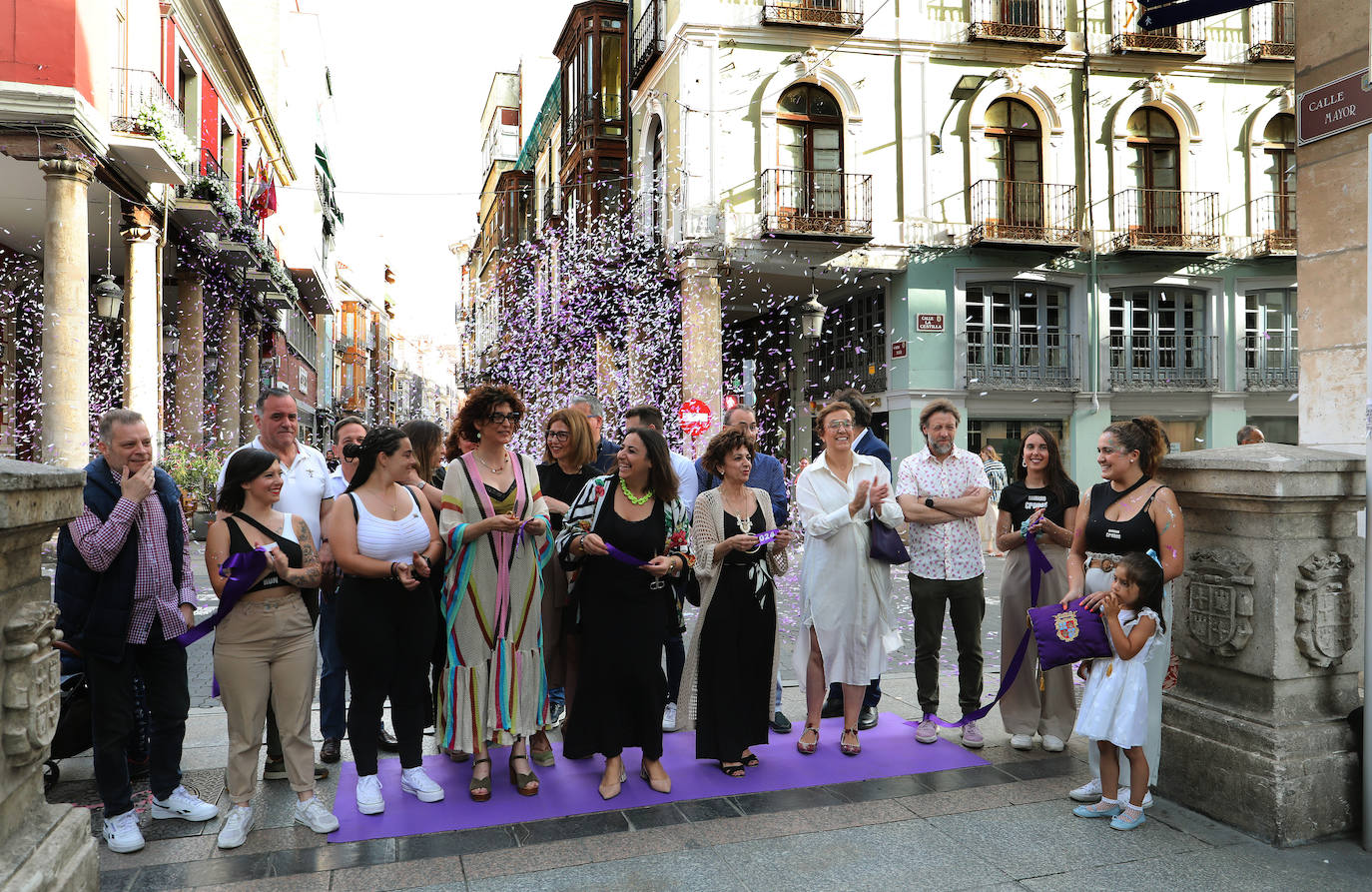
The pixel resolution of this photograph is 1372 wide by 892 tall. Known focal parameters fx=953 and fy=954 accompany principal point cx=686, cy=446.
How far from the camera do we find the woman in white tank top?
4.42 metres

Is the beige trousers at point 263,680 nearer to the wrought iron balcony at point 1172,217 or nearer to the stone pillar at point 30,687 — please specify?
the stone pillar at point 30,687

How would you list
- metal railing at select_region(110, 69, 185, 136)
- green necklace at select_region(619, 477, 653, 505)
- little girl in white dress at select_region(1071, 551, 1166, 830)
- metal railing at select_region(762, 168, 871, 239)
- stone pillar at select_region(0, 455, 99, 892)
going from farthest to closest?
metal railing at select_region(762, 168, 871, 239), metal railing at select_region(110, 69, 185, 136), green necklace at select_region(619, 477, 653, 505), little girl in white dress at select_region(1071, 551, 1166, 830), stone pillar at select_region(0, 455, 99, 892)

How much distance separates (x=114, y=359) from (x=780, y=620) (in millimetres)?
15897

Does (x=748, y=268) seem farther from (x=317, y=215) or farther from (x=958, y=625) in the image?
(x=317, y=215)

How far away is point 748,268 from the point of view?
20.1 metres

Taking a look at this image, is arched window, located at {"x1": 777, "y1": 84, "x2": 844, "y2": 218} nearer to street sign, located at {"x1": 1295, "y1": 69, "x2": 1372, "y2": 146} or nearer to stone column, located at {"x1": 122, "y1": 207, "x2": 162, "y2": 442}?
stone column, located at {"x1": 122, "y1": 207, "x2": 162, "y2": 442}

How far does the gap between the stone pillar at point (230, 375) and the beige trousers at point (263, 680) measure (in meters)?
18.5

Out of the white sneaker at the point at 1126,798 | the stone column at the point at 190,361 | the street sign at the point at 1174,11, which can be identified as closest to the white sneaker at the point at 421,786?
the white sneaker at the point at 1126,798

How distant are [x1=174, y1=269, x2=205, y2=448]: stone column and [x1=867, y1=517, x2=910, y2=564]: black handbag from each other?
16018mm

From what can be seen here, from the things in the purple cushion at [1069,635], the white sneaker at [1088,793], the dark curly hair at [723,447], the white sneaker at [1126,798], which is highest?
the dark curly hair at [723,447]

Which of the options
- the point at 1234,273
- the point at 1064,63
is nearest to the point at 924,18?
the point at 1064,63

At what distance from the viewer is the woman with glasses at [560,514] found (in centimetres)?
531

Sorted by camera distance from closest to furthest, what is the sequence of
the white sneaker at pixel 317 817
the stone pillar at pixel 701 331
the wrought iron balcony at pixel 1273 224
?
the white sneaker at pixel 317 817 < the stone pillar at pixel 701 331 < the wrought iron balcony at pixel 1273 224

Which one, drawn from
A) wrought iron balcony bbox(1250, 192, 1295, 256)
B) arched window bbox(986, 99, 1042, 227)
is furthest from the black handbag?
wrought iron balcony bbox(1250, 192, 1295, 256)
